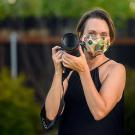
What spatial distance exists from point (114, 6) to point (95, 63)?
11.3 meters

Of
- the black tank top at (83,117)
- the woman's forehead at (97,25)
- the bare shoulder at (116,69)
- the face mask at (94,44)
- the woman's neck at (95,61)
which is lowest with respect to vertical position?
the black tank top at (83,117)

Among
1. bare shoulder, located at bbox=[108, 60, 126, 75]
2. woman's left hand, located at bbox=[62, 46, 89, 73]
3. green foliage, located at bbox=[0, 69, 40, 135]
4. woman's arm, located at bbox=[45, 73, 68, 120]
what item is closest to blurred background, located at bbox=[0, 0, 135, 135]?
green foliage, located at bbox=[0, 69, 40, 135]

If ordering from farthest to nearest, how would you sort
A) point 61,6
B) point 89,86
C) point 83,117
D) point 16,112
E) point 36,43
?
point 36,43 < point 61,6 < point 16,112 < point 83,117 < point 89,86

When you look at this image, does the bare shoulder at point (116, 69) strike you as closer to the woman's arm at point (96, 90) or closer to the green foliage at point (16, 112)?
the woman's arm at point (96, 90)

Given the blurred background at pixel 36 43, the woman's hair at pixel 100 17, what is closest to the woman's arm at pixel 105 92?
the woman's hair at pixel 100 17

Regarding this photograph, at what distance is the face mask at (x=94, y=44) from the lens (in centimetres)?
378

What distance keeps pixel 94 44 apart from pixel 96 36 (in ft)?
0.15

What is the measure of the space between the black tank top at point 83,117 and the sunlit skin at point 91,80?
0.05 meters

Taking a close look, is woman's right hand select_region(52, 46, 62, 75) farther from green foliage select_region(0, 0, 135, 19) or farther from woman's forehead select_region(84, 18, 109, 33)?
green foliage select_region(0, 0, 135, 19)

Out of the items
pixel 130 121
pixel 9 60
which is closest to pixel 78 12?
pixel 9 60

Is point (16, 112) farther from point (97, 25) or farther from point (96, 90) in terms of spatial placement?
point (96, 90)

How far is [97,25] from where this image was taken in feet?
12.4

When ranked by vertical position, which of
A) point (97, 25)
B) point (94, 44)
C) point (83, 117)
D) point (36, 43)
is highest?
point (97, 25)

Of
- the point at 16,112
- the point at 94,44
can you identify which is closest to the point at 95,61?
the point at 94,44
